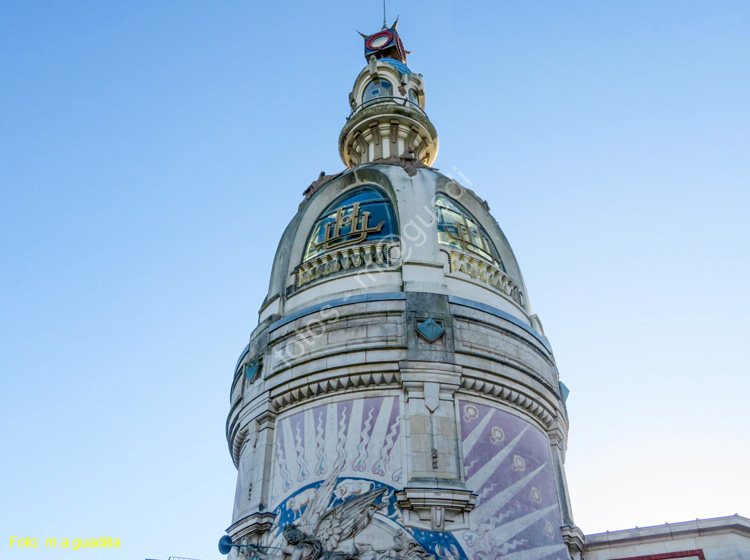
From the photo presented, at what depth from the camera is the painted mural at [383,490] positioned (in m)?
14.6

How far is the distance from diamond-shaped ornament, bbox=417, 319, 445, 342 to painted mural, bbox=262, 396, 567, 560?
1.71 meters

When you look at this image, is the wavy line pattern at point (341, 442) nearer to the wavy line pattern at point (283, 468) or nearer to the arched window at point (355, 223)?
the wavy line pattern at point (283, 468)

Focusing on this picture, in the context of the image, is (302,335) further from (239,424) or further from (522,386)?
(522,386)

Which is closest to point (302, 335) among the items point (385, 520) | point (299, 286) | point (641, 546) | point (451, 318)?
point (299, 286)

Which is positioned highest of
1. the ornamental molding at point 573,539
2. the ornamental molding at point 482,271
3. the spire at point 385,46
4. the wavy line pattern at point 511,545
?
the spire at point 385,46

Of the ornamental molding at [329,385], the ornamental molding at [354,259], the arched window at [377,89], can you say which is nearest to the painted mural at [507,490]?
Answer: the ornamental molding at [329,385]

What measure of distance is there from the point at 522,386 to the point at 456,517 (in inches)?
163

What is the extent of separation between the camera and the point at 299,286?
20141 mm

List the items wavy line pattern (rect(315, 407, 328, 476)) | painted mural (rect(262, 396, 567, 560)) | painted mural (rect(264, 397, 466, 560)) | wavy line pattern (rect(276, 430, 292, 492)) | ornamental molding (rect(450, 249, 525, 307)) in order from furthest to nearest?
ornamental molding (rect(450, 249, 525, 307))
wavy line pattern (rect(276, 430, 292, 492))
wavy line pattern (rect(315, 407, 328, 476))
painted mural (rect(262, 396, 567, 560))
painted mural (rect(264, 397, 466, 560))

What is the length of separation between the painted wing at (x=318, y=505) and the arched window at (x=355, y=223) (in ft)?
21.9

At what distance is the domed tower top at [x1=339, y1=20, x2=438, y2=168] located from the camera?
87.0 feet

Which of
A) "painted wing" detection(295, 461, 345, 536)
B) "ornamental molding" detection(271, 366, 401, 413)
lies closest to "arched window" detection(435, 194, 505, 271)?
"ornamental molding" detection(271, 366, 401, 413)

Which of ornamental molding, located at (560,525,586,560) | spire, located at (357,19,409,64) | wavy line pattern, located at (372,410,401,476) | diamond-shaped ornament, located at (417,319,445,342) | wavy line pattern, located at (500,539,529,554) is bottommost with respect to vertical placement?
wavy line pattern, located at (500,539,529,554)

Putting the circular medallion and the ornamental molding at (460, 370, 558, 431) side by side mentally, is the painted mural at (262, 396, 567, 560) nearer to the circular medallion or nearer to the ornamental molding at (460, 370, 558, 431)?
the ornamental molding at (460, 370, 558, 431)
